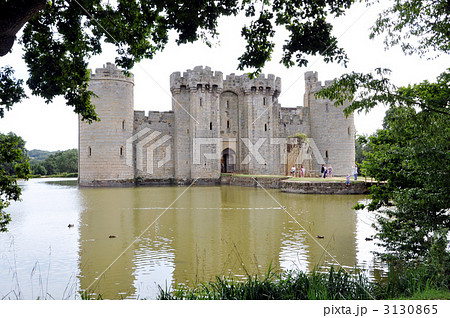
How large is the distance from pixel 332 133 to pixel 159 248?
27.2 metres

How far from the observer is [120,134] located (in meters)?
28.7

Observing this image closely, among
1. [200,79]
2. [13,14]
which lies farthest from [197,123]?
[13,14]

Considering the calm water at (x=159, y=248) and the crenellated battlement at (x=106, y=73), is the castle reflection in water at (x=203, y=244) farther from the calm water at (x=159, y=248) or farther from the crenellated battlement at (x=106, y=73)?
the crenellated battlement at (x=106, y=73)

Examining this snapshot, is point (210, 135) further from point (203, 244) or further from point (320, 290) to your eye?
point (320, 290)

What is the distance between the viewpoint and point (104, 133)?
2812cm

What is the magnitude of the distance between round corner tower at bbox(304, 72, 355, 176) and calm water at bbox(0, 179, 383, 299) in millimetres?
19598

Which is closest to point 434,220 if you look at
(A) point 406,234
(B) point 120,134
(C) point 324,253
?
(A) point 406,234

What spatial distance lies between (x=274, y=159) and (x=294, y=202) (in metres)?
17.7

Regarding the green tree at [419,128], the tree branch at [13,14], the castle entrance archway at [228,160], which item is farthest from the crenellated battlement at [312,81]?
the tree branch at [13,14]

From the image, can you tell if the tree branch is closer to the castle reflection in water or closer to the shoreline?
the castle reflection in water

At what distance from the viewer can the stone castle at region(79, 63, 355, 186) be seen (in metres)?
28.3

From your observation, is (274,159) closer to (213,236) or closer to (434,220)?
(213,236)

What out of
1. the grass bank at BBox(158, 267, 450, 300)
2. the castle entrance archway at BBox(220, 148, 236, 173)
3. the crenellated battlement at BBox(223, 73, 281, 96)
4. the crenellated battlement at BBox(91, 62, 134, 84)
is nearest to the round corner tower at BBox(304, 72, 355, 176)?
the crenellated battlement at BBox(223, 73, 281, 96)

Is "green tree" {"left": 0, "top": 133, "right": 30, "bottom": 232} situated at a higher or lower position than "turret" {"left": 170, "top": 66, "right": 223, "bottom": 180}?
lower
